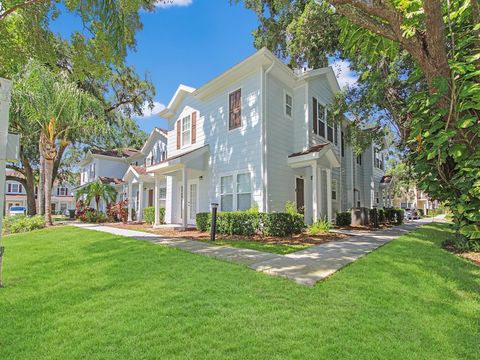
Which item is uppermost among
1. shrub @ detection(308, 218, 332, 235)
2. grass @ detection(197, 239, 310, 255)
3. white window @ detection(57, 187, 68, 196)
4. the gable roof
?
the gable roof

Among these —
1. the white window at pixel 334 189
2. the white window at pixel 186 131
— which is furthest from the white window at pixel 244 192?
the white window at pixel 334 189

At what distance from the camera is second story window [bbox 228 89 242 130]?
12.8 metres

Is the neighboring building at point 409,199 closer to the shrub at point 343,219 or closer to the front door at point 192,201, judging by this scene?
the shrub at point 343,219

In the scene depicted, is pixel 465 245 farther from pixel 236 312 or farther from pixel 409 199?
pixel 409 199

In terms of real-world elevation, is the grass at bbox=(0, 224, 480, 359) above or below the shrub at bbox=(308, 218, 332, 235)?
below

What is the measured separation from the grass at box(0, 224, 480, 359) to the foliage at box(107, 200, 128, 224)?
14.5 metres

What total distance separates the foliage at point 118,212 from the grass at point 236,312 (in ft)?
47.4

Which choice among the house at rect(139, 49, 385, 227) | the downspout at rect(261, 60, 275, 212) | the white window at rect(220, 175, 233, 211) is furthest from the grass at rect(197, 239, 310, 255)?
the white window at rect(220, 175, 233, 211)

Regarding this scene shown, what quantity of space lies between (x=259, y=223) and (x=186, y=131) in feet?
27.2

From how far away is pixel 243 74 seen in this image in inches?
492

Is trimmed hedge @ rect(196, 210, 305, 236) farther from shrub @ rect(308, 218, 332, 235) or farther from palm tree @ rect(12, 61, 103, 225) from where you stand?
palm tree @ rect(12, 61, 103, 225)

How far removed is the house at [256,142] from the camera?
11.8m

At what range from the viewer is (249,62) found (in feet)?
38.5

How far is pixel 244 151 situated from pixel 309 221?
463 centimetres
